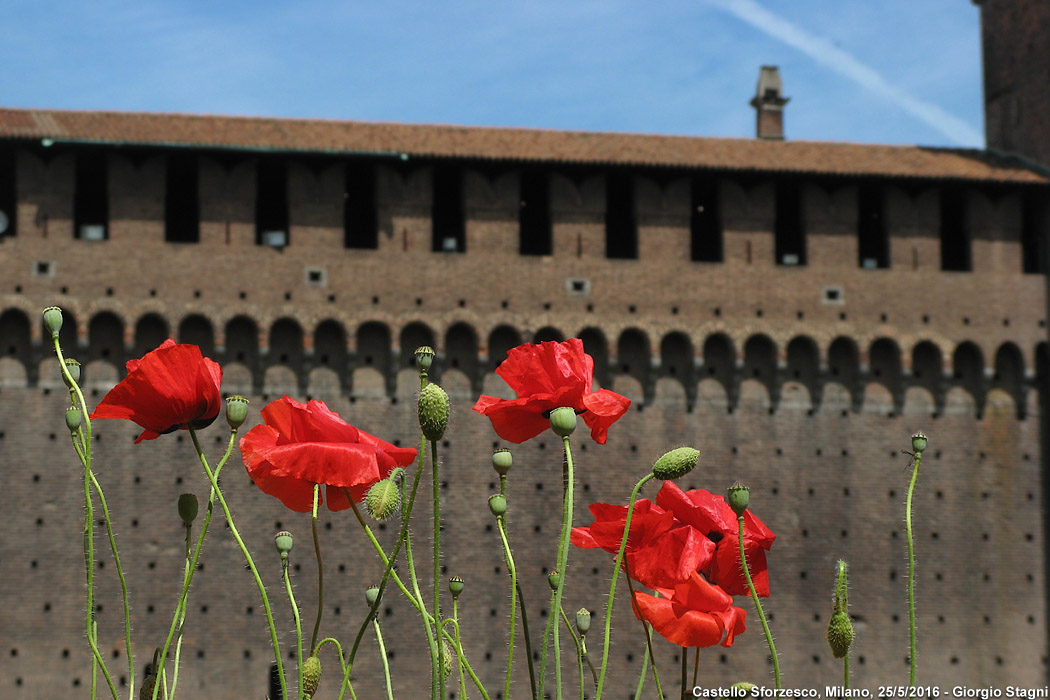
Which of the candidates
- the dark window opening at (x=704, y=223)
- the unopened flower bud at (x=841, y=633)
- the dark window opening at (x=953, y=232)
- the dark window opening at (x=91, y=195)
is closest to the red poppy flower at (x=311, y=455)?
the unopened flower bud at (x=841, y=633)

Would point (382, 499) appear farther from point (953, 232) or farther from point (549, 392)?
point (953, 232)

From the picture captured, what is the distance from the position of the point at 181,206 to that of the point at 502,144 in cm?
425

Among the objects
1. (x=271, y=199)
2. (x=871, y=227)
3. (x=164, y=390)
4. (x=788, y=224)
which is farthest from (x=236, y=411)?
(x=871, y=227)

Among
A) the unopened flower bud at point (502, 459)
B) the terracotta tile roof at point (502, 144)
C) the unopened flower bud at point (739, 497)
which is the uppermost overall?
the terracotta tile roof at point (502, 144)

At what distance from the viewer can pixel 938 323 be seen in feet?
52.3

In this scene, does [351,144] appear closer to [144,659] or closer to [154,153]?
[154,153]

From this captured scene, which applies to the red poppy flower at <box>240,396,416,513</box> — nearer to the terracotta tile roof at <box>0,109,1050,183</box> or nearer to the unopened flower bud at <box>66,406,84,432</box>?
the unopened flower bud at <box>66,406,84,432</box>

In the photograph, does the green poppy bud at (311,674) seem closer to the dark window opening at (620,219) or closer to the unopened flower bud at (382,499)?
the unopened flower bud at (382,499)

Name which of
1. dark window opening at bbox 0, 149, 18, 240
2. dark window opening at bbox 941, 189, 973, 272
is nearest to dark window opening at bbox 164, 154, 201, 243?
dark window opening at bbox 0, 149, 18, 240

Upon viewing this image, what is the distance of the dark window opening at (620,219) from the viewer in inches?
629

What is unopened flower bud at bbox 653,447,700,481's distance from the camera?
1313 mm

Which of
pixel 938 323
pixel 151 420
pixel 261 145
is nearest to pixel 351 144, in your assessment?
pixel 261 145

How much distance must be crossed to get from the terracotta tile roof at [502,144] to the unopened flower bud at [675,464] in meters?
13.9

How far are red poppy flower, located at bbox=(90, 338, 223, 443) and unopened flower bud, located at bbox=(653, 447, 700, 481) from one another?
505 millimetres
